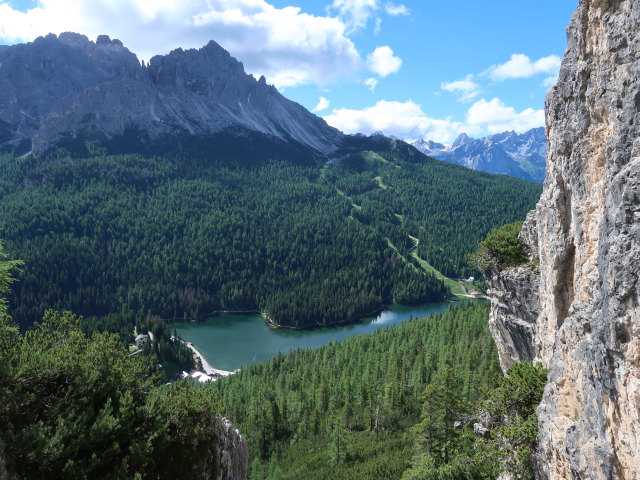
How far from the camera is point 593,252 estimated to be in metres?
16.5

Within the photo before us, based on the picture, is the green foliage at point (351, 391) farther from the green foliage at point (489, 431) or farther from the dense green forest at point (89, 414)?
the dense green forest at point (89, 414)

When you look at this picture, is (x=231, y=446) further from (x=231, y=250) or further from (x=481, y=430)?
(x=231, y=250)

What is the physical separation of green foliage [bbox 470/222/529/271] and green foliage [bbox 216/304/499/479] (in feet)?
35.3

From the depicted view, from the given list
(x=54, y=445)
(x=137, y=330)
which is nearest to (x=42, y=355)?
(x=54, y=445)

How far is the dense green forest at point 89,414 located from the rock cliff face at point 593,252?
15.4m

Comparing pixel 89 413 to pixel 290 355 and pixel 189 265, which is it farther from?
pixel 189 265

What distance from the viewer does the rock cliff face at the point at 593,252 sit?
12.0 m

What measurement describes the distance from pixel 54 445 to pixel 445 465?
67.7ft

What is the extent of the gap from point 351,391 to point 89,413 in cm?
5217

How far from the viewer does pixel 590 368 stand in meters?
13.8

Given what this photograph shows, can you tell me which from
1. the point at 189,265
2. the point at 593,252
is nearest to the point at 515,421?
the point at 593,252

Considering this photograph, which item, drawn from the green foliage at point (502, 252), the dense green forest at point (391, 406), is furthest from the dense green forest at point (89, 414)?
the green foliage at point (502, 252)

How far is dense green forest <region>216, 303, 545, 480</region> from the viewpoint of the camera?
21.0m

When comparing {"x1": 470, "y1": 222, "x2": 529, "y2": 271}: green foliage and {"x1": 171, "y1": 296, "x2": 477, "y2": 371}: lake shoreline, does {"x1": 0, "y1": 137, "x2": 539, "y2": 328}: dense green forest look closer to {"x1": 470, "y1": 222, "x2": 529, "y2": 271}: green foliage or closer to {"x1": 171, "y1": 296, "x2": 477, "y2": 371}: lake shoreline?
{"x1": 171, "y1": 296, "x2": 477, "y2": 371}: lake shoreline
